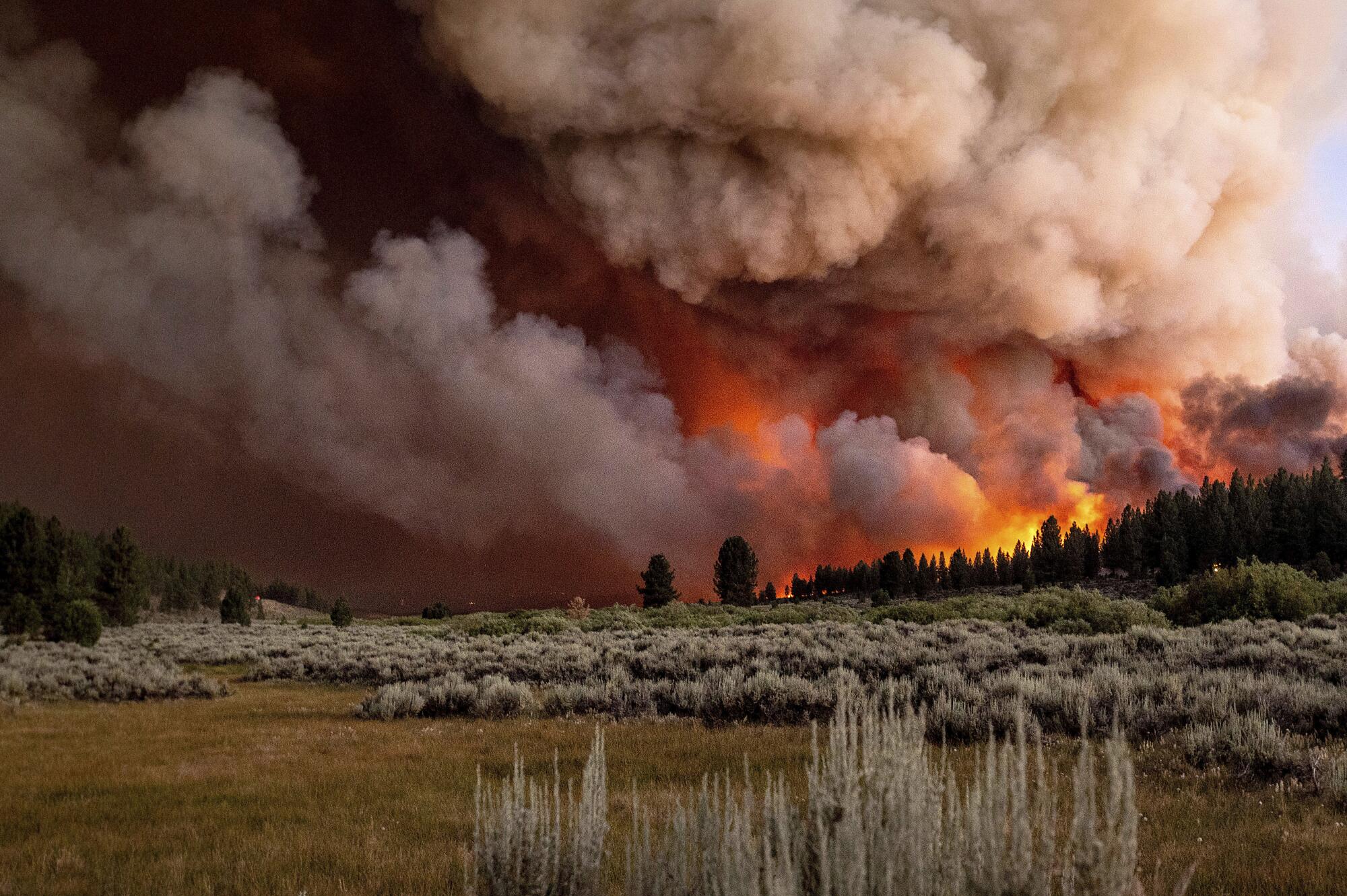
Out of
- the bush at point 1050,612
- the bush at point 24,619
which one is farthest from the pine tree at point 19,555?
the bush at point 1050,612

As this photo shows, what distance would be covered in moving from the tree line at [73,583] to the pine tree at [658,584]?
126 feet

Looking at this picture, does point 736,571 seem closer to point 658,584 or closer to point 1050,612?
point 658,584

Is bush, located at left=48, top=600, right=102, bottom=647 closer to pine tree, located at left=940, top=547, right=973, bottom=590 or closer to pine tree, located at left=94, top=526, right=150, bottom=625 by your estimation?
pine tree, located at left=94, top=526, right=150, bottom=625

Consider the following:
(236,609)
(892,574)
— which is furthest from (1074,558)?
(236,609)

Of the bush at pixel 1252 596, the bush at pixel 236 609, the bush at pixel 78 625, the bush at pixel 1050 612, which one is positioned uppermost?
the bush at pixel 1252 596

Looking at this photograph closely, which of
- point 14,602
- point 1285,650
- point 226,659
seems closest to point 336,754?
point 1285,650

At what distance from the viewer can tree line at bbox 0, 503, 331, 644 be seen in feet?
104

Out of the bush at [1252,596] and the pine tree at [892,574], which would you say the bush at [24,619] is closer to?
the bush at [1252,596]

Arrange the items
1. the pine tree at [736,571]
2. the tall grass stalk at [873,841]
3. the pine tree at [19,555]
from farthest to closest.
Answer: the pine tree at [736,571] → the pine tree at [19,555] → the tall grass stalk at [873,841]

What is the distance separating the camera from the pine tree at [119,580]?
64.6 metres

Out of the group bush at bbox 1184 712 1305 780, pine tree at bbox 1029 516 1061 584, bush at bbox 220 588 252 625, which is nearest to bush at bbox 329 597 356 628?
bush at bbox 220 588 252 625

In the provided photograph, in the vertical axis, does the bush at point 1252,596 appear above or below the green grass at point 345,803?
above

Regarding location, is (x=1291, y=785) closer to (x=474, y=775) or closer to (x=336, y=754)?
(x=474, y=775)

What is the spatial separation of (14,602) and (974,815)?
139ft
